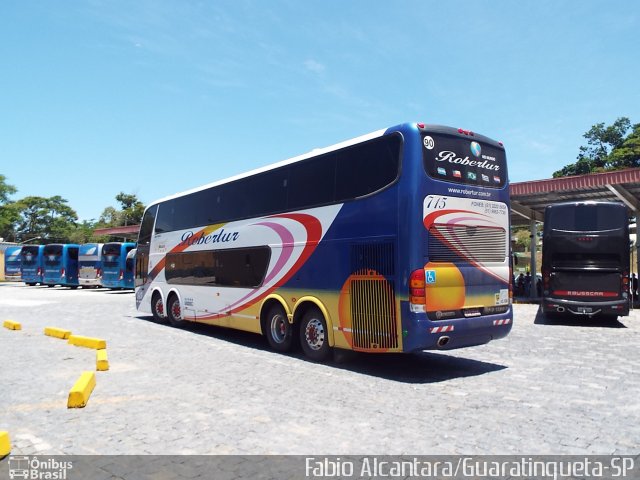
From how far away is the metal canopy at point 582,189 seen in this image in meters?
18.8

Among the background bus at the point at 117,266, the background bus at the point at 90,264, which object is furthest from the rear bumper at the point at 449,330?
the background bus at the point at 90,264

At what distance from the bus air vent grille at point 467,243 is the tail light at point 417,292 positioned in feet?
1.27

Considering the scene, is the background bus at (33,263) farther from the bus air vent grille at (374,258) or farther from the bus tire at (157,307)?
the bus air vent grille at (374,258)

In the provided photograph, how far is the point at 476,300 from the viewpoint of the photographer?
827cm

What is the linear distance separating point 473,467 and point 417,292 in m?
3.37

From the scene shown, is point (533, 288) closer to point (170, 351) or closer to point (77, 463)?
point (170, 351)

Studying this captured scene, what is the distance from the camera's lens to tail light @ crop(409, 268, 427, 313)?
7441mm

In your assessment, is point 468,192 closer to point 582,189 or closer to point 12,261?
point 582,189

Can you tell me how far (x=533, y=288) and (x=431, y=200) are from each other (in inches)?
774

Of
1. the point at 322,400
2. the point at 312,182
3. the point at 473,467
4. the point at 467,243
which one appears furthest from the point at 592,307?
the point at 473,467

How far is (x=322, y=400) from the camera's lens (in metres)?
6.49

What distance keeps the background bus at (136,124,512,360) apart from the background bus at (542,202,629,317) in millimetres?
7423

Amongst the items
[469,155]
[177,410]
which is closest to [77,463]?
[177,410]

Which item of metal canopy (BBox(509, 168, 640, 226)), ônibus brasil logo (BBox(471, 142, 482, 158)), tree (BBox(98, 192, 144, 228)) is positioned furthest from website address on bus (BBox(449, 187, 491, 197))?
Result: tree (BBox(98, 192, 144, 228))
